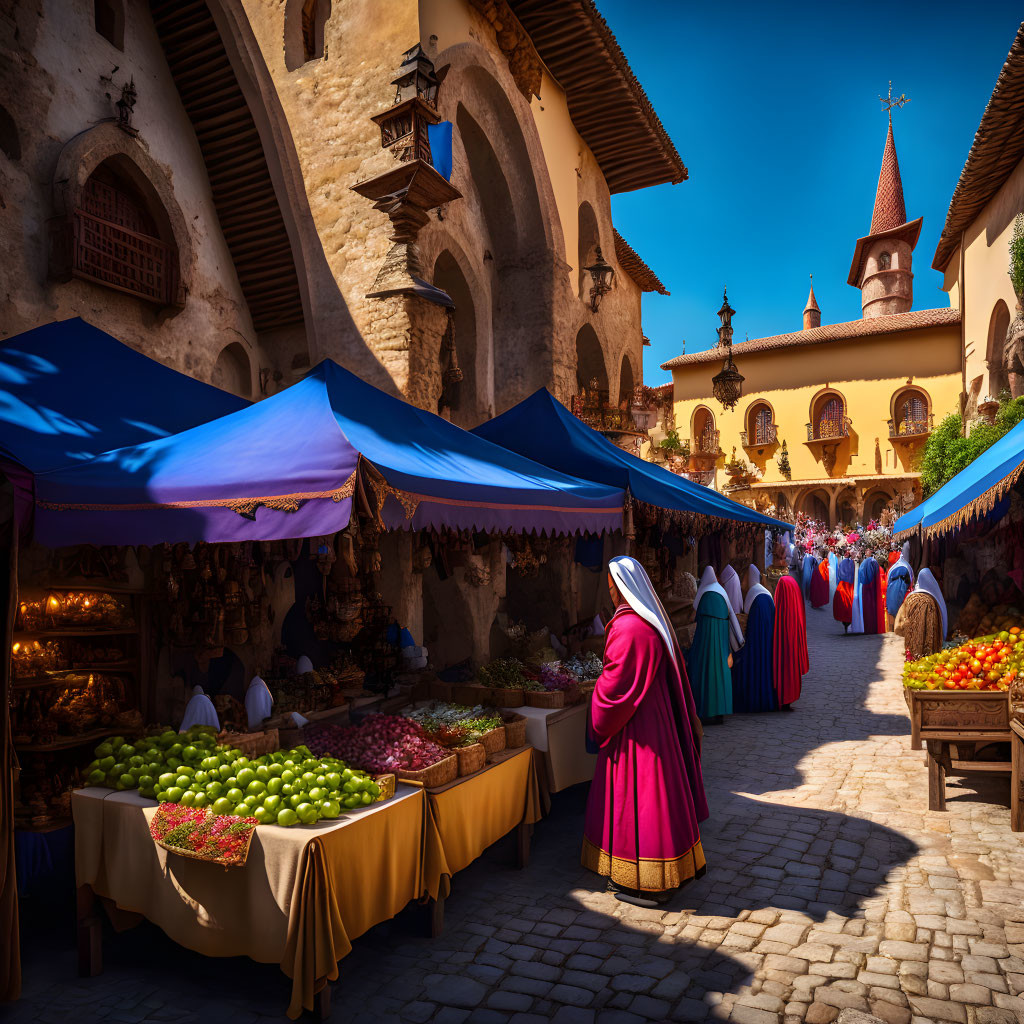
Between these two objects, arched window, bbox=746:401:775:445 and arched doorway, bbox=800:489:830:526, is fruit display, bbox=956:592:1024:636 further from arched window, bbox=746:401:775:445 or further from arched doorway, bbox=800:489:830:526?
arched window, bbox=746:401:775:445

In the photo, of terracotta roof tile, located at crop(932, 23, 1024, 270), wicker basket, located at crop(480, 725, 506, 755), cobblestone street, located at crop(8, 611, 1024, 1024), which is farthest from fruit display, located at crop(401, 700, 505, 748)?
terracotta roof tile, located at crop(932, 23, 1024, 270)

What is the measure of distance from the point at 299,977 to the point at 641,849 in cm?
191

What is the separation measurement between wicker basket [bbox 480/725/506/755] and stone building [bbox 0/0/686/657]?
2.68 meters

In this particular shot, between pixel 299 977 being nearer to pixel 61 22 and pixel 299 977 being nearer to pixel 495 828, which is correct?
pixel 495 828

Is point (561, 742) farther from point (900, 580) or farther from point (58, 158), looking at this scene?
point (900, 580)

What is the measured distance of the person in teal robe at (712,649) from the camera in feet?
26.5

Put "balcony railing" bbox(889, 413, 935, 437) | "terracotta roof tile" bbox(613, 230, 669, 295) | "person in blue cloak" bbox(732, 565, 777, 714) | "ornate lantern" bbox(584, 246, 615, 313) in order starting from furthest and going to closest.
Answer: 1. "balcony railing" bbox(889, 413, 935, 437)
2. "terracotta roof tile" bbox(613, 230, 669, 295)
3. "ornate lantern" bbox(584, 246, 615, 313)
4. "person in blue cloak" bbox(732, 565, 777, 714)

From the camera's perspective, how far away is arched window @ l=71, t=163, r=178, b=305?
22.6 feet

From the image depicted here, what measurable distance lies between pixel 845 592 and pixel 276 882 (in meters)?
16.9

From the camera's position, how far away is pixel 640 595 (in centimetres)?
423

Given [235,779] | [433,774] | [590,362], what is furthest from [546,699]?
[590,362]

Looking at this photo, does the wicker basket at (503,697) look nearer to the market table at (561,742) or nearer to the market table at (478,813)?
the market table at (561,742)

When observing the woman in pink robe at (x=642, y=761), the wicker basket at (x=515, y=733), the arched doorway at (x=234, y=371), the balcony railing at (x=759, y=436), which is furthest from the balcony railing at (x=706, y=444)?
the woman in pink robe at (x=642, y=761)

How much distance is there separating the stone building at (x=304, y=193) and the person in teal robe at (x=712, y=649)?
1.94 metres
